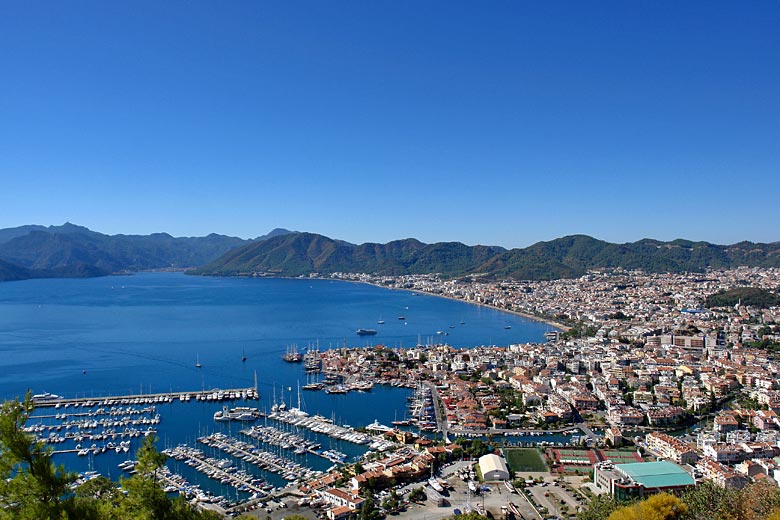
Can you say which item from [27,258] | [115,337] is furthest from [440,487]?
[27,258]

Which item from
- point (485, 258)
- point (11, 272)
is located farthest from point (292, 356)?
point (11, 272)

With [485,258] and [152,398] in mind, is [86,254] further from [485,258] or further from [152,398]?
[152,398]

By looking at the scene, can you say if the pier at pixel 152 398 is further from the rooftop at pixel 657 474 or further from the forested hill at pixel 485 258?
the forested hill at pixel 485 258

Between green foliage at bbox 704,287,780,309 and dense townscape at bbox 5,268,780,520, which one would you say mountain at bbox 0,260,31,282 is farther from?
green foliage at bbox 704,287,780,309

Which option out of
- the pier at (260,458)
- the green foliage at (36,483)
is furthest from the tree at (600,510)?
the green foliage at (36,483)

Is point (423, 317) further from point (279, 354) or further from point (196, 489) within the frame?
point (196, 489)

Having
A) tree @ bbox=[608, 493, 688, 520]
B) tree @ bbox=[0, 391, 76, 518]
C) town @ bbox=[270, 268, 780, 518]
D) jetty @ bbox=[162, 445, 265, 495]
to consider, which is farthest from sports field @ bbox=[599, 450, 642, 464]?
tree @ bbox=[0, 391, 76, 518]
